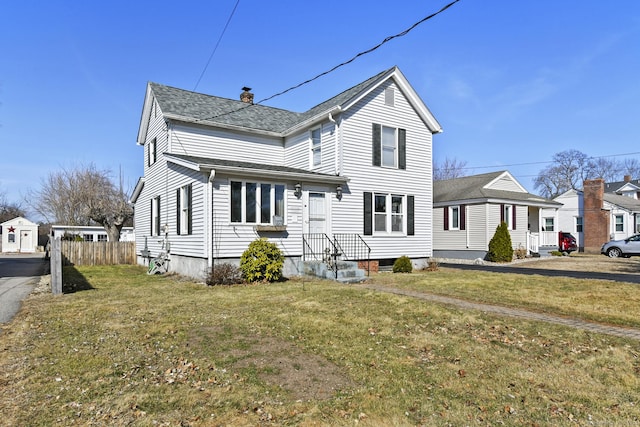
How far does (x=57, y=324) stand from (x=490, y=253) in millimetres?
20398

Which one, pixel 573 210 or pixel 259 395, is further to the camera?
pixel 573 210

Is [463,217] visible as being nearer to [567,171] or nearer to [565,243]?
[565,243]

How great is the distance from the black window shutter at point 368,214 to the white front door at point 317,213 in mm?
1851

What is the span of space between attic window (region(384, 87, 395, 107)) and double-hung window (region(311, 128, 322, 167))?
10.3 ft

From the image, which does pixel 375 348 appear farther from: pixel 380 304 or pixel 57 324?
pixel 57 324

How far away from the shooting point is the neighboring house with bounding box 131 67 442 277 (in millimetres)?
13648

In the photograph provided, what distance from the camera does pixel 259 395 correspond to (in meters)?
4.29

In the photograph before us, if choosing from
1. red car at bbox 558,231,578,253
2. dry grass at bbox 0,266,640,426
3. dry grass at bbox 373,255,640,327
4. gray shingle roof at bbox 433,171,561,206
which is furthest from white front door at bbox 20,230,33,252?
red car at bbox 558,231,578,253

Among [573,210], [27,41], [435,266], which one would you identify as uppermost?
[27,41]

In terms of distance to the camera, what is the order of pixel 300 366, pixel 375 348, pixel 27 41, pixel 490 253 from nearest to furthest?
pixel 300 366, pixel 375 348, pixel 27 41, pixel 490 253

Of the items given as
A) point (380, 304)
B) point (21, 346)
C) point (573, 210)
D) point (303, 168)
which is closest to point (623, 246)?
point (573, 210)

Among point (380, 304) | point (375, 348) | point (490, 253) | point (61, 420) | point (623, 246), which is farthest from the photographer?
point (623, 246)

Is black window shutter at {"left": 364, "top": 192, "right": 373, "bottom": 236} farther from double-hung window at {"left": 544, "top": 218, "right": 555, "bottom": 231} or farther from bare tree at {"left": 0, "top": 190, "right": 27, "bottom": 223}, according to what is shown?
bare tree at {"left": 0, "top": 190, "right": 27, "bottom": 223}

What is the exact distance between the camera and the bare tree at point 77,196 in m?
35.3
